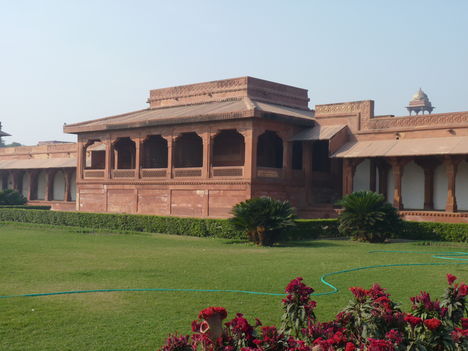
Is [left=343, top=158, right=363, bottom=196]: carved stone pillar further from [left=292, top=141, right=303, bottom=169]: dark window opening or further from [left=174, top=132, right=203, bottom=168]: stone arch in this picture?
[left=174, top=132, right=203, bottom=168]: stone arch

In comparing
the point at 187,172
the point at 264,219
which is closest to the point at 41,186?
the point at 187,172

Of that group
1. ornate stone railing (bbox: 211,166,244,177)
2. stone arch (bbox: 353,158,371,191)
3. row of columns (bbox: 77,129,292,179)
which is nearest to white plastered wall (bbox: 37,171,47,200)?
row of columns (bbox: 77,129,292,179)

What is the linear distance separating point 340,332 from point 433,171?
23.3 meters

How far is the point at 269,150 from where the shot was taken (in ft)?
100.0

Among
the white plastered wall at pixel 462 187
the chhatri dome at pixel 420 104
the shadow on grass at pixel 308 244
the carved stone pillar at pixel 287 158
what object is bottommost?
the shadow on grass at pixel 308 244

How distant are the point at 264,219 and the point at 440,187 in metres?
11.1

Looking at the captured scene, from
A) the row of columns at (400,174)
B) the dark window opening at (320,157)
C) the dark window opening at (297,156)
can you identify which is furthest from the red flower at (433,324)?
the dark window opening at (320,157)

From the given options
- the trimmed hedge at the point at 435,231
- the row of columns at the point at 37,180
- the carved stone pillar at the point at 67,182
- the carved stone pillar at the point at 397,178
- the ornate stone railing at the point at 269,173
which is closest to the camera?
the trimmed hedge at the point at 435,231

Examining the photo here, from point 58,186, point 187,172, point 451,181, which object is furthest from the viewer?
point 58,186

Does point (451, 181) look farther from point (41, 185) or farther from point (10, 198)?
point (41, 185)

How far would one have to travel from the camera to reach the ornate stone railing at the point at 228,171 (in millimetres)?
27013

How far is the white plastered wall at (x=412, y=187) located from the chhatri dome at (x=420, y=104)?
34141 millimetres

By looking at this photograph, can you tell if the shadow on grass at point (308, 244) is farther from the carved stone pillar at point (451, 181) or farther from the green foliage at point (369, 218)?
the carved stone pillar at point (451, 181)

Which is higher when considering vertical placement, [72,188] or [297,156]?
[297,156]
